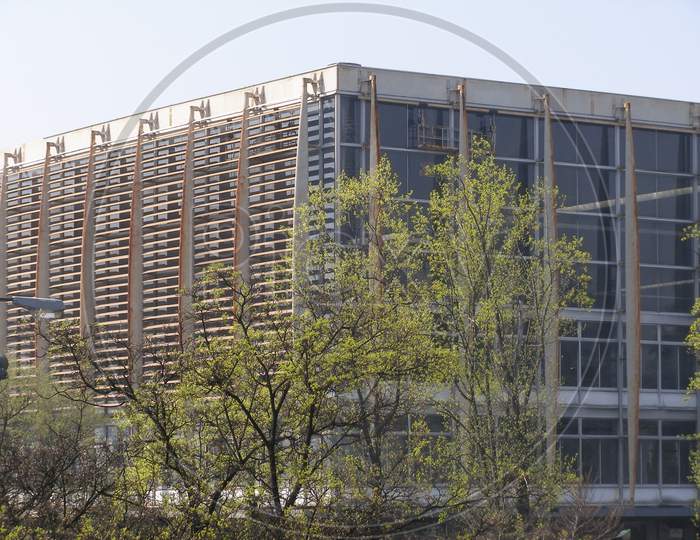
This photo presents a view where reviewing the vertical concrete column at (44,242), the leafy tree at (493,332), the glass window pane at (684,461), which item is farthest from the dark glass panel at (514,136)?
the vertical concrete column at (44,242)

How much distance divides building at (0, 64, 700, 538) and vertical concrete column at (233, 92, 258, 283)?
0.06 meters

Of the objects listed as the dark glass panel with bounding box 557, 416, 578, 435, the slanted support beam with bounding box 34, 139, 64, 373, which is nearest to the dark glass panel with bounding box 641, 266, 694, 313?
the dark glass panel with bounding box 557, 416, 578, 435

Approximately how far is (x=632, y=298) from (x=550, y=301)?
17.0 metres

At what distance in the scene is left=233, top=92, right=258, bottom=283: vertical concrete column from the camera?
54.0 m

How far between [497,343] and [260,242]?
16317 mm

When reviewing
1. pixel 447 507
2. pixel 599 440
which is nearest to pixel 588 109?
pixel 599 440

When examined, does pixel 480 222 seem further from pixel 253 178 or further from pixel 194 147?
pixel 194 147

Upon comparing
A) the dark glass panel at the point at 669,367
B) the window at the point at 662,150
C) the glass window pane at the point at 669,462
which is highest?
the window at the point at 662,150

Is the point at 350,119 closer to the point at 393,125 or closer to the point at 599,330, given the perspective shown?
the point at 393,125

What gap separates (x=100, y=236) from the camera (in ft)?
200

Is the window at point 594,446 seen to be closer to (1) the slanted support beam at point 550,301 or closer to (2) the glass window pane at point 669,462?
(2) the glass window pane at point 669,462

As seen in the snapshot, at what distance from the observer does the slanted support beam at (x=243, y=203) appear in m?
54.0

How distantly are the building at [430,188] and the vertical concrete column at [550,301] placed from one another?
22cm

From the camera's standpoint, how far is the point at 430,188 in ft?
179
